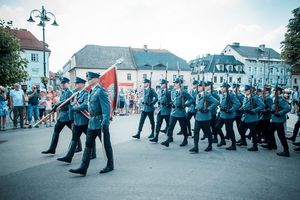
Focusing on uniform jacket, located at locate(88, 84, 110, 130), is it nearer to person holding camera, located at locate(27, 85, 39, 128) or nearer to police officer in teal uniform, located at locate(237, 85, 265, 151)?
police officer in teal uniform, located at locate(237, 85, 265, 151)

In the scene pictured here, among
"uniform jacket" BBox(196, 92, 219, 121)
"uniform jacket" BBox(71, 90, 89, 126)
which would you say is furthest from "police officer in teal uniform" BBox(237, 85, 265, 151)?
"uniform jacket" BBox(71, 90, 89, 126)

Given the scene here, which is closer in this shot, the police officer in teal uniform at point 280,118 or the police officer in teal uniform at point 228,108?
the police officer in teal uniform at point 280,118

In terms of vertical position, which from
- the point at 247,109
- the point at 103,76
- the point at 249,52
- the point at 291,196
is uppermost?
the point at 249,52

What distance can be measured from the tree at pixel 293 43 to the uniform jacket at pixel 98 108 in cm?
3037

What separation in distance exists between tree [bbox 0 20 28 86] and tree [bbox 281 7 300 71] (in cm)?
2908

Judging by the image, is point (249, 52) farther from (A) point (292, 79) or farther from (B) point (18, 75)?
(B) point (18, 75)

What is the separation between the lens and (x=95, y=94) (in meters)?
5.40

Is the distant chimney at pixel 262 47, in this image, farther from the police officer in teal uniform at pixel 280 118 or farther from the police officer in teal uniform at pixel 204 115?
the police officer in teal uniform at pixel 204 115

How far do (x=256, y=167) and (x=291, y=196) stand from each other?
1719 mm

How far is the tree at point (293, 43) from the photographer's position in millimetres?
30152

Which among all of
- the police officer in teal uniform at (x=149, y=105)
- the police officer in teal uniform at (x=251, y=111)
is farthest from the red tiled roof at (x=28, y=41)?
the police officer in teal uniform at (x=251, y=111)

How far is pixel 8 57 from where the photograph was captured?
1650cm

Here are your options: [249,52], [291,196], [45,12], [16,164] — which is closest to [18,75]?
[45,12]

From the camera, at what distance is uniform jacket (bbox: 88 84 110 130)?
17.4ft
